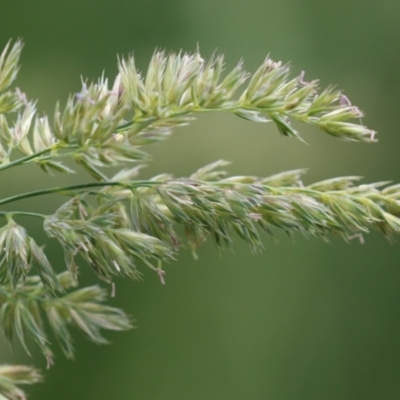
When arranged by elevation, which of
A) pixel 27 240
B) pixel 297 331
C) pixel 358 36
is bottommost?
pixel 297 331

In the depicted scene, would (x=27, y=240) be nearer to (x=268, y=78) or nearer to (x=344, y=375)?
(x=268, y=78)

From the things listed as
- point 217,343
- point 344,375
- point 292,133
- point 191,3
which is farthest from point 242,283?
point 292,133

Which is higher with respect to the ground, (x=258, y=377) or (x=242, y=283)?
(x=242, y=283)

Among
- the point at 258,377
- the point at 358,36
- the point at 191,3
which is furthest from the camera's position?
the point at 358,36

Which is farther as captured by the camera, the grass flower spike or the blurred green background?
the blurred green background

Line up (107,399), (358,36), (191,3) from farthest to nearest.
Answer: (358,36) → (191,3) → (107,399)

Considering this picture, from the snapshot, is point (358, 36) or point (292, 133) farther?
point (358, 36)

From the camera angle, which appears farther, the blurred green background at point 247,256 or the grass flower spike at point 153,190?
the blurred green background at point 247,256

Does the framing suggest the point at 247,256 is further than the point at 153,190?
Yes
